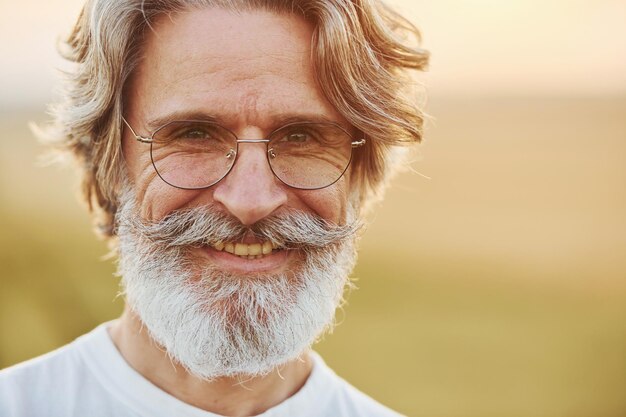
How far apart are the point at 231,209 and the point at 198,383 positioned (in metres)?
0.70

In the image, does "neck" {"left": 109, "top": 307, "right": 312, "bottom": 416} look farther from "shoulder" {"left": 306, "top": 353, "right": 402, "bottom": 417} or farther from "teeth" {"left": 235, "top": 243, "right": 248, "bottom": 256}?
"teeth" {"left": 235, "top": 243, "right": 248, "bottom": 256}

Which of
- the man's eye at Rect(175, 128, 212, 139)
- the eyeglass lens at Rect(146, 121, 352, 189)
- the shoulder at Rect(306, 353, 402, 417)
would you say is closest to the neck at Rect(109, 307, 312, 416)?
the shoulder at Rect(306, 353, 402, 417)

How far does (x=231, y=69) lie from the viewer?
2.49 m

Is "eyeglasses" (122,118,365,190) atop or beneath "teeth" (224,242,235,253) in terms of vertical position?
atop

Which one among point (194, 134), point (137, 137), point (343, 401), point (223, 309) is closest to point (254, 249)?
point (223, 309)

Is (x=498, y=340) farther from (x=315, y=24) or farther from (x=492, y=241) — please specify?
(x=315, y=24)

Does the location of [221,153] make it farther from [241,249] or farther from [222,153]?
[241,249]

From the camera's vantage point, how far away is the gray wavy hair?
2.64 meters

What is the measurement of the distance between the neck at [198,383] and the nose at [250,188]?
652 millimetres

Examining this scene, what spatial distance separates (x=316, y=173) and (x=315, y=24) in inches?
23.2

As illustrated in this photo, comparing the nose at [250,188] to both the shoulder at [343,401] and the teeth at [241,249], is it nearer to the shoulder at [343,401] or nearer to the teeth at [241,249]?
the teeth at [241,249]

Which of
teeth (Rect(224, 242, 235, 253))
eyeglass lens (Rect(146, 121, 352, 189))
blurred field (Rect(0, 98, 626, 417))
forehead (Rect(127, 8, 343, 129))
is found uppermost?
forehead (Rect(127, 8, 343, 129))

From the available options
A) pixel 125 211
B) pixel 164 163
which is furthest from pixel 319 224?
pixel 125 211

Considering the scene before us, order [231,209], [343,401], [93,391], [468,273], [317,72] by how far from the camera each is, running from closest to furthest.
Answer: [231,209] < [93,391] < [317,72] < [343,401] < [468,273]
